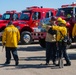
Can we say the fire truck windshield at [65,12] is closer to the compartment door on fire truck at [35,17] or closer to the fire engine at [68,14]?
the fire engine at [68,14]

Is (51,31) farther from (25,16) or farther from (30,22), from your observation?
(25,16)

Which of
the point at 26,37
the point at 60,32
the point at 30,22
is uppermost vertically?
the point at 30,22

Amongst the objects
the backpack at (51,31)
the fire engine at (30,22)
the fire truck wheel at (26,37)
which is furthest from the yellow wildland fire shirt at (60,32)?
the fire truck wheel at (26,37)

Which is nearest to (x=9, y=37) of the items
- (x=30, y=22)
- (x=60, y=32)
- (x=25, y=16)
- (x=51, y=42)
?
(x=51, y=42)

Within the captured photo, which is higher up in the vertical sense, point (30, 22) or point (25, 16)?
point (25, 16)

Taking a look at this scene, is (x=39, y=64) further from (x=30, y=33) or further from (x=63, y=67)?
(x=30, y=33)

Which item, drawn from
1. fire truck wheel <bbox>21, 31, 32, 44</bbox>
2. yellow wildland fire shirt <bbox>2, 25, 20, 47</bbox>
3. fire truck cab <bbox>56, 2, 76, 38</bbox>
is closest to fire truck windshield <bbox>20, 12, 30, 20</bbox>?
fire truck wheel <bbox>21, 31, 32, 44</bbox>

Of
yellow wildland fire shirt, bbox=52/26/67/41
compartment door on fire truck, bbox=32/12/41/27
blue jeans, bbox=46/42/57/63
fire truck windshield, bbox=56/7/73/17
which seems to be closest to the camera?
yellow wildland fire shirt, bbox=52/26/67/41

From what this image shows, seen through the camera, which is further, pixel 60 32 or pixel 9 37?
pixel 9 37

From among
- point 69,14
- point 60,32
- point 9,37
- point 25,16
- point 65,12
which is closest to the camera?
point 60,32

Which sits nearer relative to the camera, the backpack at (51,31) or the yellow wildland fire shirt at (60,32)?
the yellow wildland fire shirt at (60,32)

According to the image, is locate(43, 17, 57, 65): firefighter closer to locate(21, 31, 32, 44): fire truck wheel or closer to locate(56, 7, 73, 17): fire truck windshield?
locate(56, 7, 73, 17): fire truck windshield

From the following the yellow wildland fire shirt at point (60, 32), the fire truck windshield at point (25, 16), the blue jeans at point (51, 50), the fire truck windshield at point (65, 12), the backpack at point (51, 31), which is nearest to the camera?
the yellow wildland fire shirt at point (60, 32)

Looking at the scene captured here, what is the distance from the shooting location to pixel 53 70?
11.2 meters
